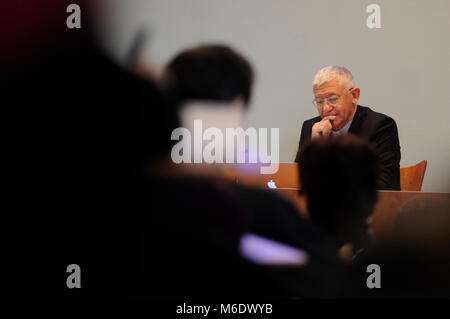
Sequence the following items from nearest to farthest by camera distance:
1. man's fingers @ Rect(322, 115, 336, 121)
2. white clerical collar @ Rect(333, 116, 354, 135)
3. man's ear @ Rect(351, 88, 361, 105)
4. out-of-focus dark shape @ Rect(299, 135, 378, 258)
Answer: out-of-focus dark shape @ Rect(299, 135, 378, 258) < white clerical collar @ Rect(333, 116, 354, 135) < man's fingers @ Rect(322, 115, 336, 121) < man's ear @ Rect(351, 88, 361, 105)

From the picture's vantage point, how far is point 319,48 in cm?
183

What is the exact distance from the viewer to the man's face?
1551mm

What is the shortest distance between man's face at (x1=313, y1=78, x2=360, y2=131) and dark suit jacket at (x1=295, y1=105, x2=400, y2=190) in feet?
0.10

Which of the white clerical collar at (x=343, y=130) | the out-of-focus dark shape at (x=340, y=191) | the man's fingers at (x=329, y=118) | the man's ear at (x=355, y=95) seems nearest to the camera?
the out-of-focus dark shape at (x=340, y=191)

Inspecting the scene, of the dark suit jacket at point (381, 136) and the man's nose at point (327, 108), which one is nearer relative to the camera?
the dark suit jacket at point (381, 136)

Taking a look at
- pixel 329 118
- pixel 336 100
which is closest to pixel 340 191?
pixel 329 118

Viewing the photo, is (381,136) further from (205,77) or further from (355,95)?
(205,77)

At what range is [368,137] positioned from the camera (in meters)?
1.45

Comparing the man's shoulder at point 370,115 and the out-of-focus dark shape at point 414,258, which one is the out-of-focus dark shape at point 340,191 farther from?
the man's shoulder at point 370,115

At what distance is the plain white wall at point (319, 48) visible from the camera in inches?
57.6

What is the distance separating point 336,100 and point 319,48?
314 millimetres

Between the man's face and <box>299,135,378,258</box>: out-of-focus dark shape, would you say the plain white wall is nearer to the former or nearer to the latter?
the man's face

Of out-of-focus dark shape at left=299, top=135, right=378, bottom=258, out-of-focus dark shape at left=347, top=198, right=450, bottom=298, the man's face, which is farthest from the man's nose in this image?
out-of-focus dark shape at left=347, top=198, right=450, bottom=298

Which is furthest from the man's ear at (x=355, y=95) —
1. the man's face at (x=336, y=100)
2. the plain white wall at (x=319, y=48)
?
the plain white wall at (x=319, y=48)
